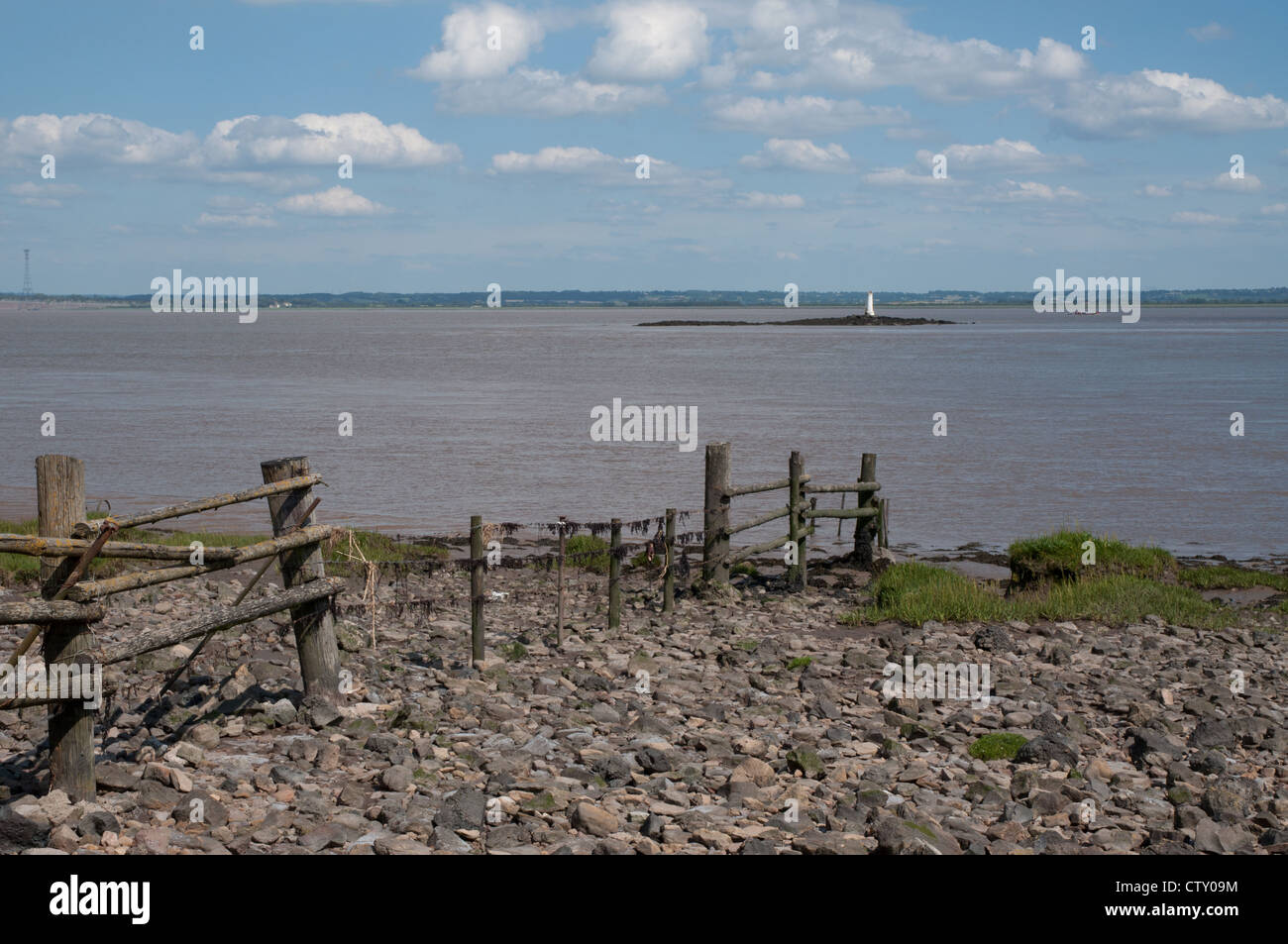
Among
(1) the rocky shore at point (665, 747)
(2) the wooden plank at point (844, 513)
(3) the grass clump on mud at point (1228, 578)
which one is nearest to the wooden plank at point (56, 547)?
(1) the rocky shore at point (665, 747)

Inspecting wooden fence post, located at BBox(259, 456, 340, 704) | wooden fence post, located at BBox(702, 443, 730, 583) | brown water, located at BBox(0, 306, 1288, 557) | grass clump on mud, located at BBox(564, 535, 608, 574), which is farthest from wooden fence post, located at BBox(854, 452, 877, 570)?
wooden fence post, located at BBox(259, 456, 340, 704)

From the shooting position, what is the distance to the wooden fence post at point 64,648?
7098 mm

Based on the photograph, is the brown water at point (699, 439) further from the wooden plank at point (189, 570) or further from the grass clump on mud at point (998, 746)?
the wooden plank at point (189, 570)

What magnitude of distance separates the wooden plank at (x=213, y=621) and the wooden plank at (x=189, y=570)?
0.30 metres

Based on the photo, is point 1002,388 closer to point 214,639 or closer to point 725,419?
point 725,419

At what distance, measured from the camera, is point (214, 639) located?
37.1 ft

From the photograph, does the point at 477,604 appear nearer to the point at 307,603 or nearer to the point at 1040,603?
the point at 307,603

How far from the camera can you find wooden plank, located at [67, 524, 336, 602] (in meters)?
7.14

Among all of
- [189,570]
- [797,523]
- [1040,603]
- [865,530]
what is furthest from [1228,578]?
[189,570]

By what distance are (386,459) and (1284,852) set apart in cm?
2659

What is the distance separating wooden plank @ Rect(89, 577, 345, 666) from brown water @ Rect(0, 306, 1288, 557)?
13058mm

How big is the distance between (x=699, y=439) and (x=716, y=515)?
21330 millimetres

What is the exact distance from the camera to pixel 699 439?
121 feet

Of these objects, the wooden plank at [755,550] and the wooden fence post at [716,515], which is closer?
the wooden fence post at [716,515]
